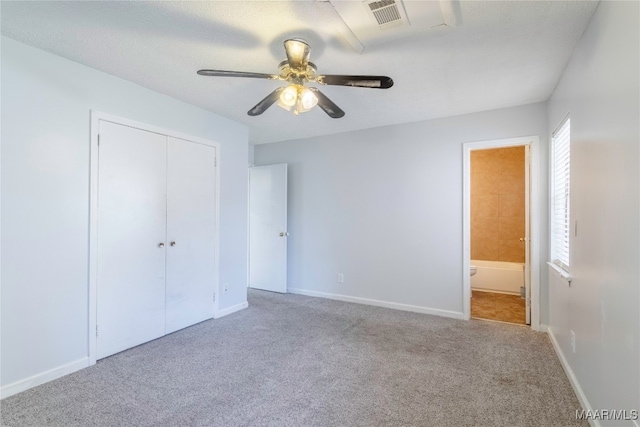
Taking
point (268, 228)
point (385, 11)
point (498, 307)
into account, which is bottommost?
point (498, 307)

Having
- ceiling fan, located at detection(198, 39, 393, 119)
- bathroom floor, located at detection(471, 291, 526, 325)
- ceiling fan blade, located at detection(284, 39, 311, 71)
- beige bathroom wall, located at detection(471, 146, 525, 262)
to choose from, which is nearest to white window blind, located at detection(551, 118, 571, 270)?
bathroom floor, located at detection(471, 291, 526, 325)

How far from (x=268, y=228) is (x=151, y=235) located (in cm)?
205

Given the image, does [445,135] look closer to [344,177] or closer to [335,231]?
[344,177]

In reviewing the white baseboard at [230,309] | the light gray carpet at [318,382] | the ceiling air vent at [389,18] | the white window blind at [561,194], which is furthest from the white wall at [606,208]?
the white baseboard at [230,309]

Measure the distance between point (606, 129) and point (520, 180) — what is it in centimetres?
384

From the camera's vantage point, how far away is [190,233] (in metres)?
3.34

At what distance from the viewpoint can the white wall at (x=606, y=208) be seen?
134 centimetres

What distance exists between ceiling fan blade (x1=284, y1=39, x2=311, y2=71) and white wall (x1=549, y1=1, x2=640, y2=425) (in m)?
1.55

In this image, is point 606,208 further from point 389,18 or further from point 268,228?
point 268,228

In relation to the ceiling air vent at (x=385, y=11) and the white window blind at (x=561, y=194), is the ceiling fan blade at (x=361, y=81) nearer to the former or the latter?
the ceiling air vent at (x=385, y=11)

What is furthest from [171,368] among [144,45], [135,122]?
[144,45]

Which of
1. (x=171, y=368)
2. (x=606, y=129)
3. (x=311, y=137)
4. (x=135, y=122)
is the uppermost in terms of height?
(x=311, y=137)

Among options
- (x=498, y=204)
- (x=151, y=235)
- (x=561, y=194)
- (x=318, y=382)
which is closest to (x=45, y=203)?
(x=151, y=235)

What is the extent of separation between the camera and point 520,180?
16.5ft
